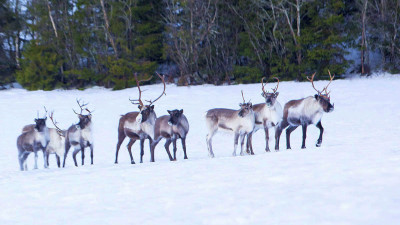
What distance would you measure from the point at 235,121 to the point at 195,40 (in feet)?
61.0

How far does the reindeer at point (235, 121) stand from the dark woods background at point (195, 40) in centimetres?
1545

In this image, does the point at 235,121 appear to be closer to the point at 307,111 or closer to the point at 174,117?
the point at 174,117

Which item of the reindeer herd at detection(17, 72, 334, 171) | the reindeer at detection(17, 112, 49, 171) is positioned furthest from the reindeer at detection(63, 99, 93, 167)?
the reindeer at detection(17, 112, 49, 171)

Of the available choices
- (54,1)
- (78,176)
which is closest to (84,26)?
(54,1)

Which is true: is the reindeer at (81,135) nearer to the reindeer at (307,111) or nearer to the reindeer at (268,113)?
the reindeer at (268,113)

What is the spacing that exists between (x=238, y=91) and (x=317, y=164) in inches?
547

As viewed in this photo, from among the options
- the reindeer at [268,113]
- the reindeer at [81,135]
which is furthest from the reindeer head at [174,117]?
the reindeer at [81,135]

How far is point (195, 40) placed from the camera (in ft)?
84.7

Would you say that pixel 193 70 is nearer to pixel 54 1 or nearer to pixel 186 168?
pixel 54 1

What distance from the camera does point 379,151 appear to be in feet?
18.7

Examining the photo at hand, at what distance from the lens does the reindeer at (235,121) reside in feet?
25.3

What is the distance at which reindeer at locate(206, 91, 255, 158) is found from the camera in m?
7.71

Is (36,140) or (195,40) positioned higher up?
(195,40)

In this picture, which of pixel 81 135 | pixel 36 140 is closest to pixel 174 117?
pixel 81 135
